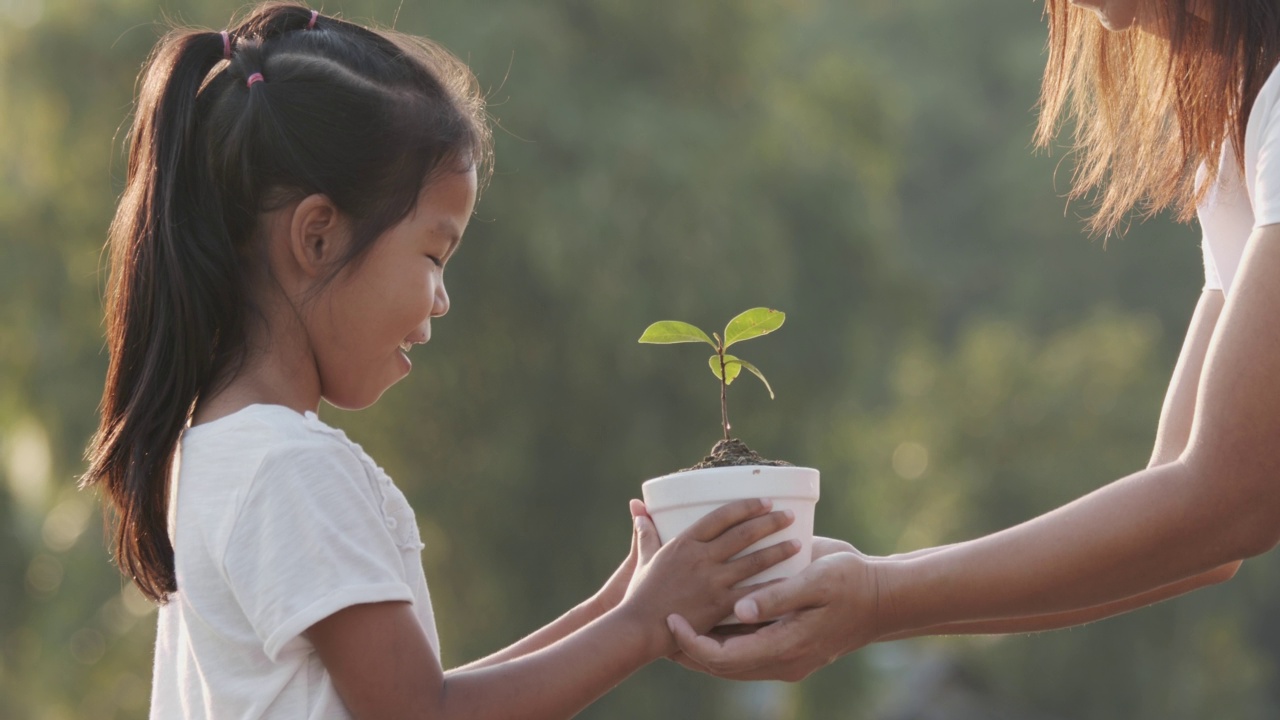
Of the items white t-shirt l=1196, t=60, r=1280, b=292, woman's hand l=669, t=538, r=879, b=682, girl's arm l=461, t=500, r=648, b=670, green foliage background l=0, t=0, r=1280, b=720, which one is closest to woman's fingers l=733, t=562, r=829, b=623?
woman's hand l=669, t=538, r=879, b=682

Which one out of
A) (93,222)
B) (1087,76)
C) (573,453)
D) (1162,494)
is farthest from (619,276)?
(1162,494)

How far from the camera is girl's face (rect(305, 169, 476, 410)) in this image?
72.7 inches

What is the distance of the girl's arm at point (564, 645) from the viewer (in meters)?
1.65

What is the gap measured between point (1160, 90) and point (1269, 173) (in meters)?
0.44

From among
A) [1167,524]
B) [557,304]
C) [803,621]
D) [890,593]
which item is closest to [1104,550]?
[1167,524]

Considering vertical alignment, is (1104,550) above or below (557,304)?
above

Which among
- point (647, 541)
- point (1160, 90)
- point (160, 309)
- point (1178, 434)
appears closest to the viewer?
point (160, 309)

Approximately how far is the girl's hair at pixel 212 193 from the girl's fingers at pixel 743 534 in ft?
1.99

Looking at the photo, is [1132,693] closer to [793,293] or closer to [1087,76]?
[793,293]

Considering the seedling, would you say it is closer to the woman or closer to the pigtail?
the woman

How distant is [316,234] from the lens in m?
1.87

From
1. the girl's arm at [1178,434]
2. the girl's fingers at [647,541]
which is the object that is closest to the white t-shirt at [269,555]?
the girl's fingers at [647,541]

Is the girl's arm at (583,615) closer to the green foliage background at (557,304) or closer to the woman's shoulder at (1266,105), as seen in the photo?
the woman's shoulder at (1266,105)

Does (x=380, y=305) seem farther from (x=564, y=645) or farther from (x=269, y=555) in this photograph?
(x=564, y=645)
